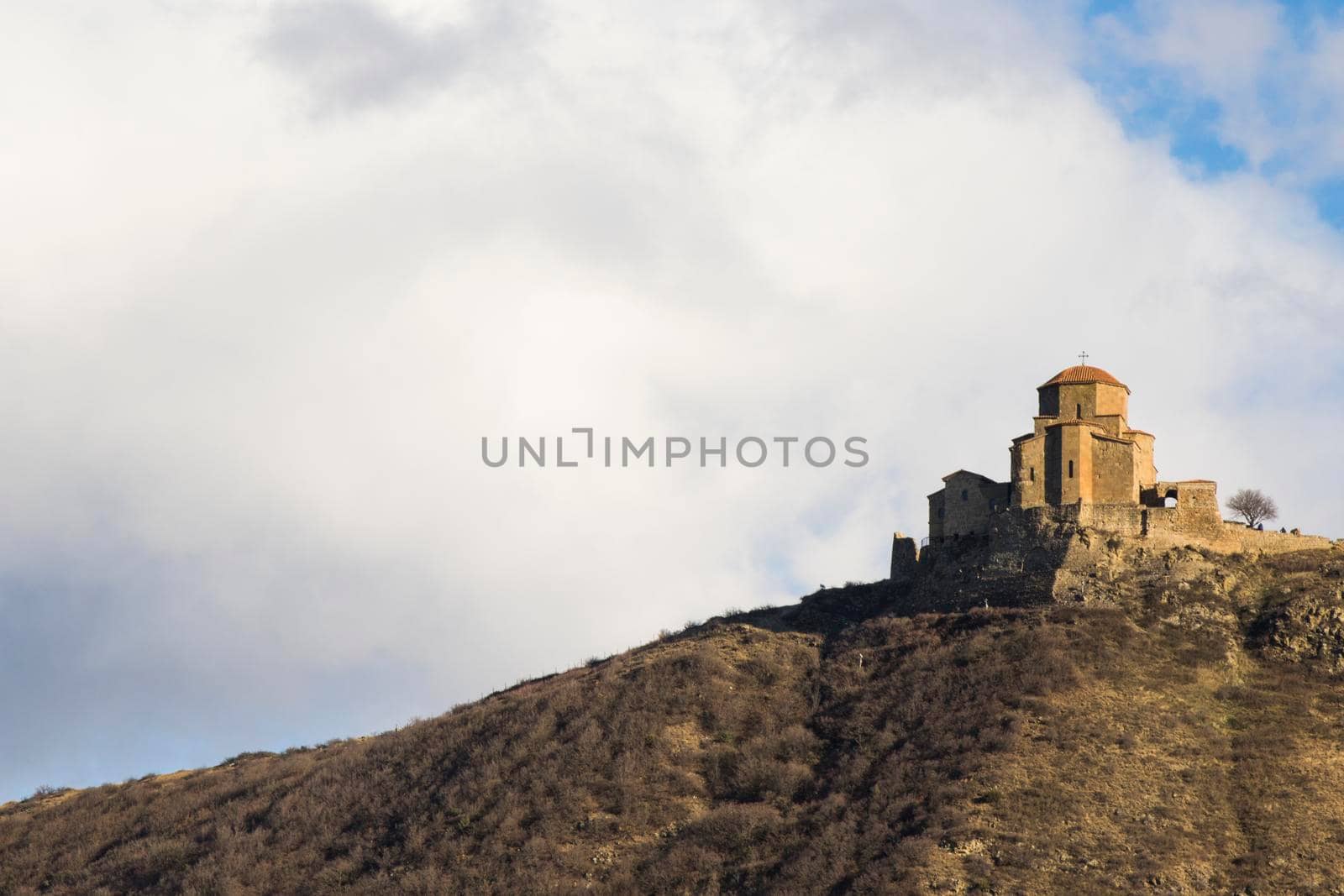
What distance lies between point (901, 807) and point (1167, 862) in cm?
863

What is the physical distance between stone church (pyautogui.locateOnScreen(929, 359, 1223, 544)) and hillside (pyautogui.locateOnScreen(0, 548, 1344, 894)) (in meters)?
2.17

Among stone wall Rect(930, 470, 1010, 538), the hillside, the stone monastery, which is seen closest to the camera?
the hillside

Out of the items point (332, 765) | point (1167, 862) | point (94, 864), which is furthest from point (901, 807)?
point (94, 864)

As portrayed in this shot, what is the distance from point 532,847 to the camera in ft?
172

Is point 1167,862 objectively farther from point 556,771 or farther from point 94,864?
point 94,864

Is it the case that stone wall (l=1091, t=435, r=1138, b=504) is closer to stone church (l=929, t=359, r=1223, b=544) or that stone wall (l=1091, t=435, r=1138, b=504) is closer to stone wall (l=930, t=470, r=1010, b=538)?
stone church (l=929, t=359, r=1223, b=544)

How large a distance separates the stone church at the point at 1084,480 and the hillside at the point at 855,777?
7.13ft

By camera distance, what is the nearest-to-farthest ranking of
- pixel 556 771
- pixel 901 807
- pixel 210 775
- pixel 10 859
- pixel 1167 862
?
1. pixel 1167 862
2. pixel 901 807
3. pixel 556 771
4. pixel 10 859
5. pixel 210 775

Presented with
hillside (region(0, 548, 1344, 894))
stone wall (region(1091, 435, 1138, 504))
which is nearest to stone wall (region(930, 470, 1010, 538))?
stone wall (region(1091, 435, 1138, 504))

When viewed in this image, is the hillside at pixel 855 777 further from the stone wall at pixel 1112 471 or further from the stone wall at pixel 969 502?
the stone wall at pixel 969 502

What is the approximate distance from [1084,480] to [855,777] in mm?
20286

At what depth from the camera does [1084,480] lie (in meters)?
68.0

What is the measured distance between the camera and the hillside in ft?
162

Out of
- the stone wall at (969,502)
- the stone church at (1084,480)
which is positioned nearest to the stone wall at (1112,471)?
the stone church at (1084,480)
